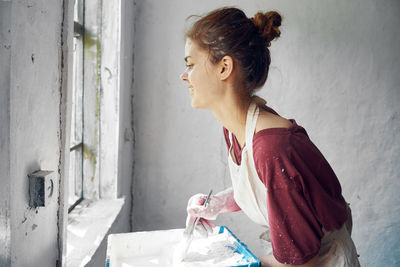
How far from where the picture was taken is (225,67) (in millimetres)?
1034

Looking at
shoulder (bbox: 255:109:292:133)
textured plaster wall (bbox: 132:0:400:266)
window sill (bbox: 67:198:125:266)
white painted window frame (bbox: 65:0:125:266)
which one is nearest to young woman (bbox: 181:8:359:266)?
shoulder (bbox: 255:109:292:133)

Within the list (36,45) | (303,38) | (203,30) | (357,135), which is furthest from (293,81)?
Answer: (36,45)

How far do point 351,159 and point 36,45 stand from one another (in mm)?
1916

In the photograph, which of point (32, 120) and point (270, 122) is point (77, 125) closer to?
point (32, 120)

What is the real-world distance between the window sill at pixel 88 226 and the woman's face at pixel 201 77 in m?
0.66

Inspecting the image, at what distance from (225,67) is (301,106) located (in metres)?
1.14

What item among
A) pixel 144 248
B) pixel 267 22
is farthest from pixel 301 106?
pixel 144 248

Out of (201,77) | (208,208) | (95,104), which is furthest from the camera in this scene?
(95,104)

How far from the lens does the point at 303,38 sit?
1.99m

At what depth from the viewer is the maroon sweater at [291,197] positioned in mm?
843

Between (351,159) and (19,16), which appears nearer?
(19,16)

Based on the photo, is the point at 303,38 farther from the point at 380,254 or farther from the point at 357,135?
the point at 380,254

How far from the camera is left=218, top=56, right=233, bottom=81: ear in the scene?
102cm

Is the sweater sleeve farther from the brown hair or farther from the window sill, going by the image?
the window sill
